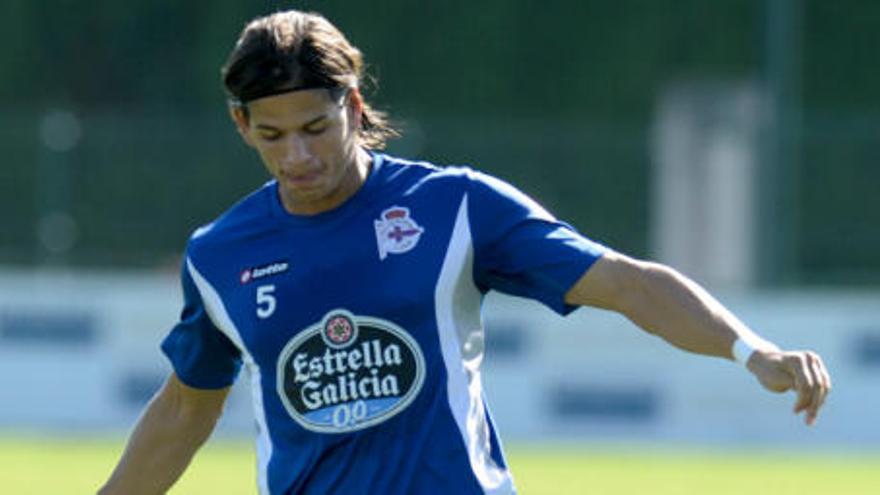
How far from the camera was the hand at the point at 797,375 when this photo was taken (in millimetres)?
4434

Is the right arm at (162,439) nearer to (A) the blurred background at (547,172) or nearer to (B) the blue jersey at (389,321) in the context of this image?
(B) the blue jersey at (389,321)

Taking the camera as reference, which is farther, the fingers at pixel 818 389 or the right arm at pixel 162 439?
the right arm at pixel 162 439

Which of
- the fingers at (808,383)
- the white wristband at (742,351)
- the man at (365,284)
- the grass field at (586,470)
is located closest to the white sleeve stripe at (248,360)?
the man at (365,284)

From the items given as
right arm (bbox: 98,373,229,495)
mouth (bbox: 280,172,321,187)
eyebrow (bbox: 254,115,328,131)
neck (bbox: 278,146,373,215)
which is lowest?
right arm (bbox: 98,373,229,495)

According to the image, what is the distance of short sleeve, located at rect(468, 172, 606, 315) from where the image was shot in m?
4.99

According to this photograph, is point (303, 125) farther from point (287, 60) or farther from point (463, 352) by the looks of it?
point (463, 352)

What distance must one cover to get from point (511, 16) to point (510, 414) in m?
7.15

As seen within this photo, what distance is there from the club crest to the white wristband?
78cm

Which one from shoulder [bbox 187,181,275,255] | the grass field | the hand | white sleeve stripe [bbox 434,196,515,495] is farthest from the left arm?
the grass field

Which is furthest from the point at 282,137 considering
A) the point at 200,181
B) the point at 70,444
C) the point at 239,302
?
the point at 200,181

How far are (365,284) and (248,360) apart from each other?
1.15 feet

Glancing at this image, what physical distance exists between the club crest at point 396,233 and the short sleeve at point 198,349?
1.60 feet

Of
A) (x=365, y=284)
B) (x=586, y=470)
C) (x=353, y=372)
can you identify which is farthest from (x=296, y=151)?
(x=586, y=470)

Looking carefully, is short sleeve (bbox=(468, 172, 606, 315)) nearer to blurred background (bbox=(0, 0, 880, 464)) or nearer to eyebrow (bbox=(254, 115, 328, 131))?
eyebrow (bbox=(254, 115, 328, 131))
